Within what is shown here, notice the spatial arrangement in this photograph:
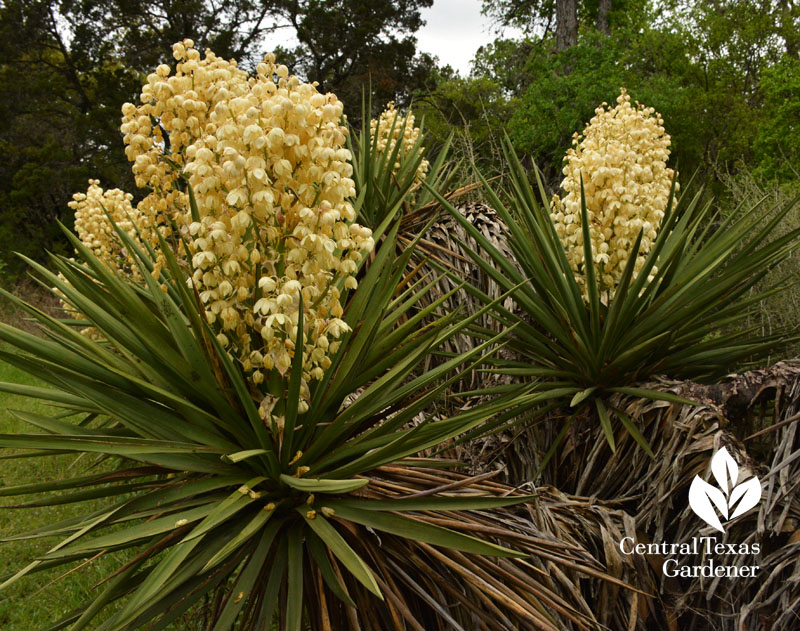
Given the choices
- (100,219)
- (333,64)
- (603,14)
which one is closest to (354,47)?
(333,64)

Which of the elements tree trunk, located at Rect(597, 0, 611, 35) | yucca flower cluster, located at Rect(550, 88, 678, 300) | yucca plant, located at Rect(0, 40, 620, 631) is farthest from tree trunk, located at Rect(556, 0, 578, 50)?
yucca plant, located at Rect(0, 40, 620, 631)

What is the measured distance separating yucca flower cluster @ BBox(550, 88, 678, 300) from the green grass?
86.2 inches

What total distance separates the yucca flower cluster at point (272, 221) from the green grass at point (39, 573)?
108 centimetres

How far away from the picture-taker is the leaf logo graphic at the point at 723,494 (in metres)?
2.04

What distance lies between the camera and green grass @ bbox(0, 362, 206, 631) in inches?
123

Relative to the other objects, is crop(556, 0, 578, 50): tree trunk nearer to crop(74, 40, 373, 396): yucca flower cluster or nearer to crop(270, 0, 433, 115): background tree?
crop(270, 0, 433, 115): background tree

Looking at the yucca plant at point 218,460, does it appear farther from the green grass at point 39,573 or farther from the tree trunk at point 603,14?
the tree trunk at point 603,14

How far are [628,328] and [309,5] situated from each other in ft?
55.2

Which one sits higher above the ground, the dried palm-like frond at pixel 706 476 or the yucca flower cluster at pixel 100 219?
the yucca flower cluster at pixel 100 219

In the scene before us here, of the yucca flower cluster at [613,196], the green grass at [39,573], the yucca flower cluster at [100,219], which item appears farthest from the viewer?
the yucca flower cluster at [100,219]

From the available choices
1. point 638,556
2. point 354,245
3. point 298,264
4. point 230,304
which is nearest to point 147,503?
point 230,304

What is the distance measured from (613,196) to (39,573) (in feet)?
12.1

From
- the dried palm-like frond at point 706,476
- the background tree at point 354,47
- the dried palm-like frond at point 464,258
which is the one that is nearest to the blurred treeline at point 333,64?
the background tree at point 354,47

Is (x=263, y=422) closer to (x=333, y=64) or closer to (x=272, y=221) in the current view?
(x=272, y=221)
